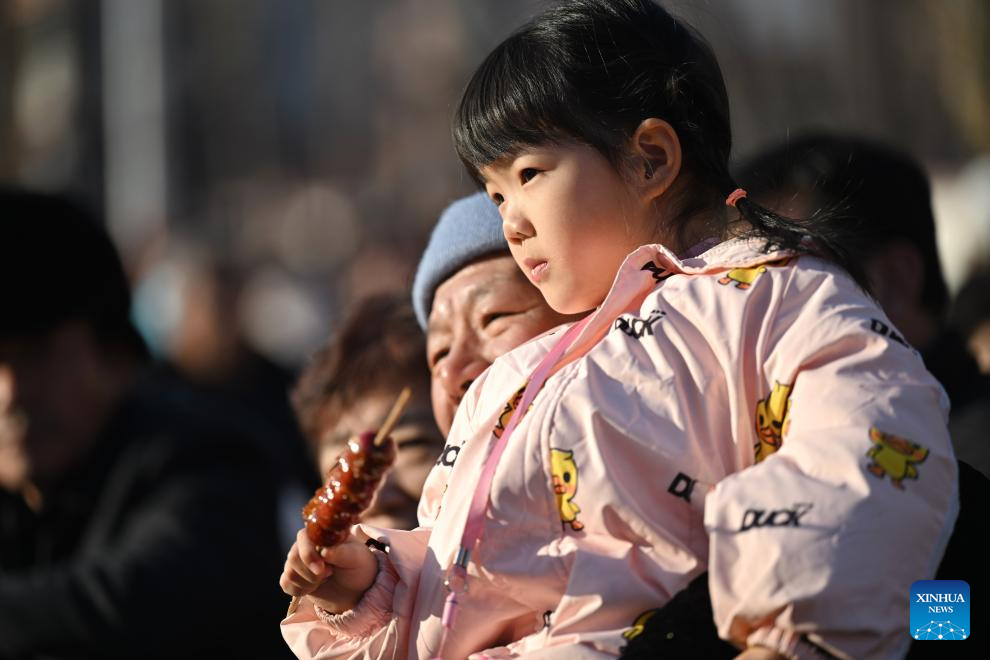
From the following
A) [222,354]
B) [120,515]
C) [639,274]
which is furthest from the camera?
[222,354]

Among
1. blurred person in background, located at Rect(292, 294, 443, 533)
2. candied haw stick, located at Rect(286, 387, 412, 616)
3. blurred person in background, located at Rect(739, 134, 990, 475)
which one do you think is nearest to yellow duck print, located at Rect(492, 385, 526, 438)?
candied haw stick, located at Rect(286, 387, 412, 616)

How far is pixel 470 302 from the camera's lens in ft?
9.57

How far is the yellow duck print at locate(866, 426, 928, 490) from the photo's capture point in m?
1.84

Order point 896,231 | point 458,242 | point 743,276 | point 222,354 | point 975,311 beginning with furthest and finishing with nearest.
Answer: point 222,354, point 975,311, point 896,231, point 458,242, point 743,276

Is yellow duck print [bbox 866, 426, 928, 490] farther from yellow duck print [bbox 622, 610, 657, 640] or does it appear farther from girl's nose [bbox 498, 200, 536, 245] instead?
girl's nose [bbox 498, 200, 536, 245]

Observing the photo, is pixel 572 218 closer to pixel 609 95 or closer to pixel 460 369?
pixel 609 95

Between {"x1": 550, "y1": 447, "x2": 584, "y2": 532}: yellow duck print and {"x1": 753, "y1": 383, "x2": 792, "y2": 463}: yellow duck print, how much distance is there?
10.5 inches

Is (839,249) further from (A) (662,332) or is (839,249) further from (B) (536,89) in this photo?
(B) (536,89)

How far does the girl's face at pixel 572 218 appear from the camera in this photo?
7.50ft

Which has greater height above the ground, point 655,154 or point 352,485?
point 655,154

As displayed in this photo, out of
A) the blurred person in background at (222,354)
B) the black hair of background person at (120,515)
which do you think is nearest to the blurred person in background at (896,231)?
the black hair of background person at (120,515)

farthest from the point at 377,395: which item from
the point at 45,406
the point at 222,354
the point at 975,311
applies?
the point at 222,354

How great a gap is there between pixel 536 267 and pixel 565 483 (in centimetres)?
44

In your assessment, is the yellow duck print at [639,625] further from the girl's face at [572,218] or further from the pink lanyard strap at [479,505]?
the girl's face at [572,218]
